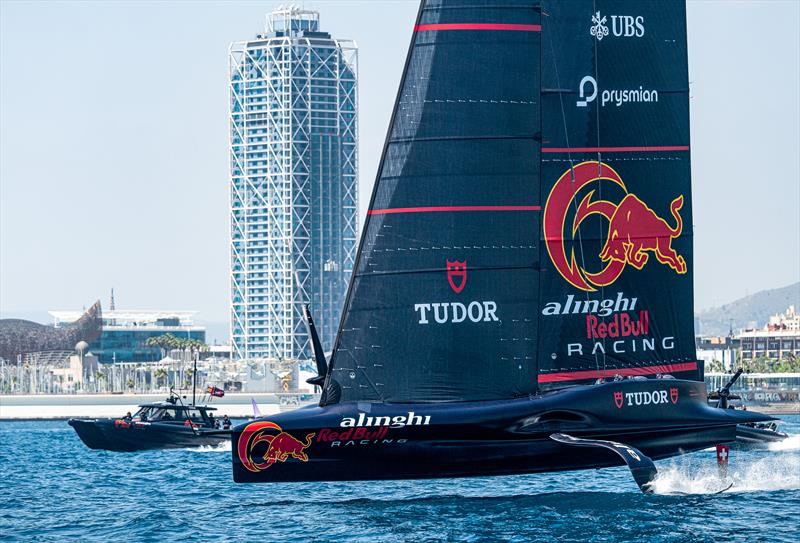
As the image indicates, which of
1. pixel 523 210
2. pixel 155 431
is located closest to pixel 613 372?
pixel 523 210

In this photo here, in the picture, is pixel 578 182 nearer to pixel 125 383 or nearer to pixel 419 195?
pixel 419 195

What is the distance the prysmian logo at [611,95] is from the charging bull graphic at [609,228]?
1306mm

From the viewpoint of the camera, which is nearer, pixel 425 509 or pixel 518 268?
pixel 425 509

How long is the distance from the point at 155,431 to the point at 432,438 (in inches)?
1260

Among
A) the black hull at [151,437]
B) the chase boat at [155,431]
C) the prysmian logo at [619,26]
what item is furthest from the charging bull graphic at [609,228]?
the black hull at [151,437]

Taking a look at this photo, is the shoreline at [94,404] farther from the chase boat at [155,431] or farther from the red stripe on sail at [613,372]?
the red stripe on sail at [613,372]

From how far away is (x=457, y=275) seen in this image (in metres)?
28.1

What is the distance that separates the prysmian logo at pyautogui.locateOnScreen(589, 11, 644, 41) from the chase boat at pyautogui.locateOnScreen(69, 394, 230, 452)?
30.9 meters

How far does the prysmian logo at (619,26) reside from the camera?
97.1ft

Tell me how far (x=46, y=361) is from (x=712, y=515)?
596ft

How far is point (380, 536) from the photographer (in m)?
24.6

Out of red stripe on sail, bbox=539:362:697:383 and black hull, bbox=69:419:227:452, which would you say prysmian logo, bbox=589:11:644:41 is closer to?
red stripe on sail, bbox=539:362:697:383

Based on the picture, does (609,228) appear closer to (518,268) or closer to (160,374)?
(518,268)

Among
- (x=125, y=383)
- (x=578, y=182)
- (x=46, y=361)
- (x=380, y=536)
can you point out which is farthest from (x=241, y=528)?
(x=46, y=361)
